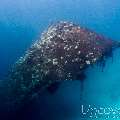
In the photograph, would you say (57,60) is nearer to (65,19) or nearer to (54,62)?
(54,62)

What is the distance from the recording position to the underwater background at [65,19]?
5.51 metres

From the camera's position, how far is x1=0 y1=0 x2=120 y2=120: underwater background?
217 inches

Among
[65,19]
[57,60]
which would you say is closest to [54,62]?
[57,60]

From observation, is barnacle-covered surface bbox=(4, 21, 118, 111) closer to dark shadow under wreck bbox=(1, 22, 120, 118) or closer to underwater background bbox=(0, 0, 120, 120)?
dark shadow under wreck bbox=(1, 22, 120, 118)

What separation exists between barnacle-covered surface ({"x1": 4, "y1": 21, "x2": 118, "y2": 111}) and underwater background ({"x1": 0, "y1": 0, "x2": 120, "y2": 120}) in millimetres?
431

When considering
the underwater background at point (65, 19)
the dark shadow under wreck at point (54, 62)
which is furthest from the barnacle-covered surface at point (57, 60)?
the underwater background at point (65, 19)

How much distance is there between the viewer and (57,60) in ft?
16.5

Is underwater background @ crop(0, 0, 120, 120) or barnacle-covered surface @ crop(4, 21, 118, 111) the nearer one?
barnacle-covered surface @ crop(4, 21, 118, 111)

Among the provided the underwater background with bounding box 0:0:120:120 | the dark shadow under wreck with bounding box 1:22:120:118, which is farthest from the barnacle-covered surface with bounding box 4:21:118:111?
the underwater background with bounding box 0:0:120:120

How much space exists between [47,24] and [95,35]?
1.38 meters

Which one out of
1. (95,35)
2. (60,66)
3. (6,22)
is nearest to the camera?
(60,66)

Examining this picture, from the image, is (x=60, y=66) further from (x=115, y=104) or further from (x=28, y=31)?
(x=115, y=104)

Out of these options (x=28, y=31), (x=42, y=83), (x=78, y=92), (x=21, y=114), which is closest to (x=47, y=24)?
(x=28, y=31)

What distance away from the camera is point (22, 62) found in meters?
5.38
